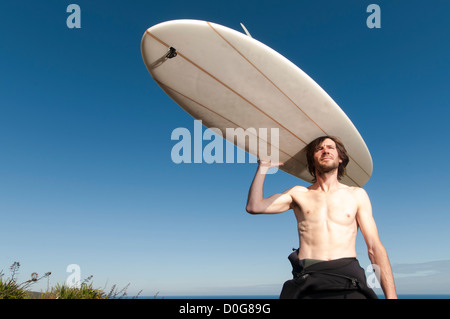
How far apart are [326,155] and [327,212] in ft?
2.40

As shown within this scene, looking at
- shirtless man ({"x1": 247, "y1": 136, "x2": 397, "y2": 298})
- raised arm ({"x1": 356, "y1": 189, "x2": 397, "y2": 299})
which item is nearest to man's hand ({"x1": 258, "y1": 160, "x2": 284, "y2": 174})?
shirtless man ({"x1": 247, "y1": 136, "x2": 397, "y2": 298})

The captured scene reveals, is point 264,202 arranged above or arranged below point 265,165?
below

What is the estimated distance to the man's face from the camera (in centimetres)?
347

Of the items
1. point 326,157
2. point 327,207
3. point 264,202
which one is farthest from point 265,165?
point 327,207

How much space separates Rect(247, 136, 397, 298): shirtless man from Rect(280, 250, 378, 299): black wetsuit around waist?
6 centimetres

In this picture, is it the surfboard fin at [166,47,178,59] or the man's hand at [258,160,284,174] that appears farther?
the man's hand at [258,160,284,174]

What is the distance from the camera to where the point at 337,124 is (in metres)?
3.80

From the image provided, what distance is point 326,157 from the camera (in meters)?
3.51

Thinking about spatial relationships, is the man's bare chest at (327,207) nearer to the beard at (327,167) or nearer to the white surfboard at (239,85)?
the beard at (327,167)

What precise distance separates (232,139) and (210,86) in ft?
2.81

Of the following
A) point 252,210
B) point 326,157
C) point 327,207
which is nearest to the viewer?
point 327,207

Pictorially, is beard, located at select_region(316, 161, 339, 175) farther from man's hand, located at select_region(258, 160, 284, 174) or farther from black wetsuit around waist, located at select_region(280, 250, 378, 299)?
black wetsuit around waist, located at select_region(280, 250, 378, 299)

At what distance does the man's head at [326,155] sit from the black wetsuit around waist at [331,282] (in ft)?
3.65

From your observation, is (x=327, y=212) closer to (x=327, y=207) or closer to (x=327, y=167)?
(x=327, y=207)
